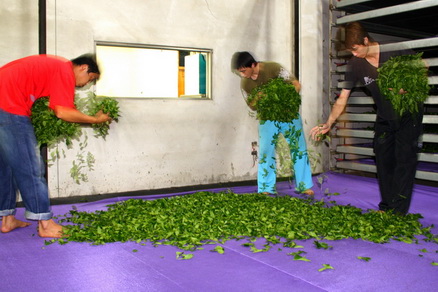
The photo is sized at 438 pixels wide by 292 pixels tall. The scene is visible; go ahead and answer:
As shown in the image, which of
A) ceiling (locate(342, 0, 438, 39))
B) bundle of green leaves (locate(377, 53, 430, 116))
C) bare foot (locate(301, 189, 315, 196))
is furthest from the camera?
ceiling (locate(342, 0, 438, 39))

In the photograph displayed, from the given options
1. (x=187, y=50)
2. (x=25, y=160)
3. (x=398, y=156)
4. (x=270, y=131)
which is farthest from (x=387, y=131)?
(x=25, y=160)

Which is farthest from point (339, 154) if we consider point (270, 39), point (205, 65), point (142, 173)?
point (142, 173)

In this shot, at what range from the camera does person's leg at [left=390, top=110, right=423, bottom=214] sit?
15.6ft

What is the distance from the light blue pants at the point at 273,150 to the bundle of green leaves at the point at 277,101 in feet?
0.51

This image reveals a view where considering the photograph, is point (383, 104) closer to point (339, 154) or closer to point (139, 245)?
point (139, 245)

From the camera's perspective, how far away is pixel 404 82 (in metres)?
4.68

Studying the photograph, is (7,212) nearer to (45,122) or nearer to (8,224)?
(8,224)

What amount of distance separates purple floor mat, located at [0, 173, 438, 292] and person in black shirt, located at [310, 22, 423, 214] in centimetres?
84

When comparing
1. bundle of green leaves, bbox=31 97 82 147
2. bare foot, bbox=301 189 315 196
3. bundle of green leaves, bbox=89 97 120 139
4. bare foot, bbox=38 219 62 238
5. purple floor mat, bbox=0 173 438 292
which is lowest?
purple floor mat, bbox=0 173 438 292

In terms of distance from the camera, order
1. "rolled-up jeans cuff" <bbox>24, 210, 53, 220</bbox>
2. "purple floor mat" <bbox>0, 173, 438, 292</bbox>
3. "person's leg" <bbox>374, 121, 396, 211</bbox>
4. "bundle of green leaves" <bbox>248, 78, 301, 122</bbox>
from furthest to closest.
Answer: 1. "bundle of green leaves" <bbox>248, 78, 301, 122</bbox>
2. "person's leg" <bbox>374, 121, 396, 211</bbox>
3. "rolled-up jeans cuff" <bbox>24, 210, 53, 220</bbox>
4. "purple floor mat" <bbox>0, 173, 438, 292</bbox>

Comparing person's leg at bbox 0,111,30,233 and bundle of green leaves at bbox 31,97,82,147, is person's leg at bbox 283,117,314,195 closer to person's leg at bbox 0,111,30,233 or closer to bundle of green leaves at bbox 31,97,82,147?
bundle of green leaves at bbox 31,97,82,147

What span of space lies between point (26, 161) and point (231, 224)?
6.33 feet

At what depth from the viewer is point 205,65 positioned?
23.8ft

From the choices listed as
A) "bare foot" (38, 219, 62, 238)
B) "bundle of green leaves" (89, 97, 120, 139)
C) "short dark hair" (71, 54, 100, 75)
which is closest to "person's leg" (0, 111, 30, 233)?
"bare foot" (38, 219, 62, 238)
